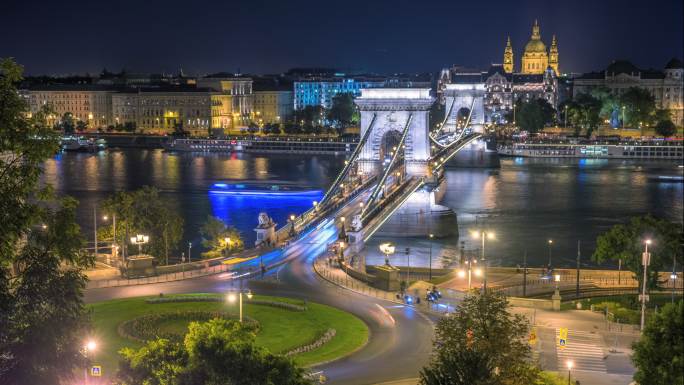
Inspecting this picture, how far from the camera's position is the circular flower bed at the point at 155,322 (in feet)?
55.9

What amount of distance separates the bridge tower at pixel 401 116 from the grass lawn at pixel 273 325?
68.6ft

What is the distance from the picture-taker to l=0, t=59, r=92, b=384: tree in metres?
7.49

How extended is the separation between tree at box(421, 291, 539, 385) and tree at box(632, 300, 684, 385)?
146 centimetres

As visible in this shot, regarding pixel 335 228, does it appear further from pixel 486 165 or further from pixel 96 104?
pixel 96 104

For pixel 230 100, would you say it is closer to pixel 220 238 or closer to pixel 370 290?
pixel 220 238

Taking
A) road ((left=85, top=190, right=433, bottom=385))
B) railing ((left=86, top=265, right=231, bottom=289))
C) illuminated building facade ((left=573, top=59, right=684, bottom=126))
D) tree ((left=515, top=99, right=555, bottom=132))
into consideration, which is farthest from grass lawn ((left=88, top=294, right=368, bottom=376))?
illuminated building facade ((left=573, top=59, right=684, bottom=126))

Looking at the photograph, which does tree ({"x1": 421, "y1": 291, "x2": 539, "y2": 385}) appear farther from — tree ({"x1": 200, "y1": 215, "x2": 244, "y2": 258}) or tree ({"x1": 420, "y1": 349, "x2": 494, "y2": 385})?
tree ({"x1": 200, "y1": 215, "x2": 244, "y2": 258})

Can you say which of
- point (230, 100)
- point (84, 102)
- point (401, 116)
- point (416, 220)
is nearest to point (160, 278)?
point (416, 220)

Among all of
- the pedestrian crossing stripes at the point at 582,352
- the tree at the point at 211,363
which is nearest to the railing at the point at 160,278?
the pedestrian crossing stripes at the point at 582,352

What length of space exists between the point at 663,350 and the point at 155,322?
1081cm

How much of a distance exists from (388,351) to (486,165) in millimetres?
58421

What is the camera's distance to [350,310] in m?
19.9

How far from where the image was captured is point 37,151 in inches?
301

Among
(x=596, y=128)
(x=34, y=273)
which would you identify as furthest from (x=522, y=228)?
(x=596, y=128)
